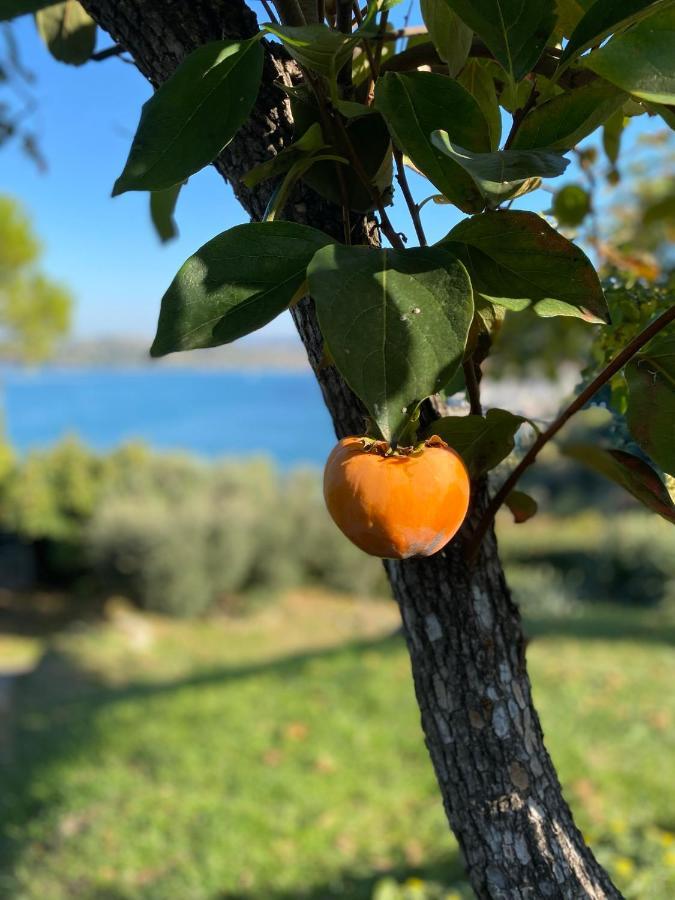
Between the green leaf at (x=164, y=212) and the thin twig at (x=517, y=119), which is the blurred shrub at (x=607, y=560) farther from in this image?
the thin twig at (x=517, y=119)

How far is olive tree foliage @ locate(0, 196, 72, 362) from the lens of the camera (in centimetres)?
960

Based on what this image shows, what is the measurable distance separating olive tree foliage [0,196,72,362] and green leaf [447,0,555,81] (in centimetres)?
1003

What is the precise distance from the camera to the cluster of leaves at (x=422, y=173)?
1.15 feet

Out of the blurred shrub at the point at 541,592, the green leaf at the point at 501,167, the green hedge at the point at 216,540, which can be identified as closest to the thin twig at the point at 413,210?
the green leaf at the point at 501,167

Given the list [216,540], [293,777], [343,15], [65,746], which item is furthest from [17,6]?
[216,540]

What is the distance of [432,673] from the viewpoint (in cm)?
64

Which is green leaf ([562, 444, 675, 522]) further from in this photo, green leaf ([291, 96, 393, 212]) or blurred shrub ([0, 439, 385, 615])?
blurred shrub ([0, 439, 385, 615])

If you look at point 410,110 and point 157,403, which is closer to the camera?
point 410,110

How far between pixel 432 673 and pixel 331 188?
0.38 meters

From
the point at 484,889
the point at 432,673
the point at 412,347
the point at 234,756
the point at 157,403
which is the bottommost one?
the point at 234,756

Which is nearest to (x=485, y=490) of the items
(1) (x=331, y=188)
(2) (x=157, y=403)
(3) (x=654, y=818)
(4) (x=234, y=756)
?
(1) (x=331, y=188)

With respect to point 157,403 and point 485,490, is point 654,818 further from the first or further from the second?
point 157,403

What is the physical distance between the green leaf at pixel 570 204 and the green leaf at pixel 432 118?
548 millimetres

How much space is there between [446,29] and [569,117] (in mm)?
118
